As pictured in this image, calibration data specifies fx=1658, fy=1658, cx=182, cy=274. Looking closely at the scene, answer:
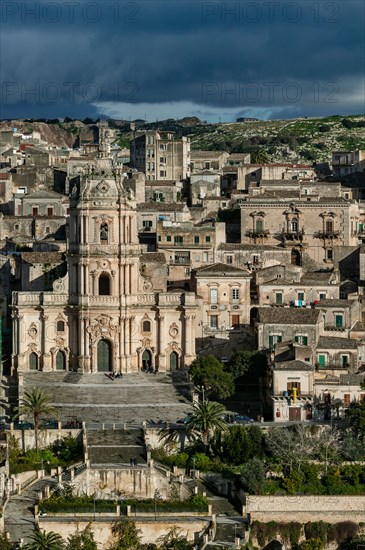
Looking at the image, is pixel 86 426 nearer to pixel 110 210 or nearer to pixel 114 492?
pixel 114 492

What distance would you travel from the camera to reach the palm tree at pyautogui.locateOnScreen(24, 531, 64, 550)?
68.9 meters

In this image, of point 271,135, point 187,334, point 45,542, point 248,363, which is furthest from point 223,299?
point 271,135

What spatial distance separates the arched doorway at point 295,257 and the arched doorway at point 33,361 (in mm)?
21816

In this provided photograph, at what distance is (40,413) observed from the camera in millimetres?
79750

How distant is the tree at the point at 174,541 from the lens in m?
71.0

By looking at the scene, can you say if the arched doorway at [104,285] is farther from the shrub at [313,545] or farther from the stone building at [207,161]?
the stone building at [207,161]

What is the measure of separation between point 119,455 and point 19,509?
5.98 m

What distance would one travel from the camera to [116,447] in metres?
77.4

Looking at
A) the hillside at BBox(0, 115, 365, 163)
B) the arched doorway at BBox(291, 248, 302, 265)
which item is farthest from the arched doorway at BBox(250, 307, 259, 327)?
the hillside at BBox(0, 115, 365, 163)

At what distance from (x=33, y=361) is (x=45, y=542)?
22808mm

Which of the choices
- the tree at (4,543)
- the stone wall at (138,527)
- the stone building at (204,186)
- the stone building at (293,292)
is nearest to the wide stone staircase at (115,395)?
the stone building at (293,292)

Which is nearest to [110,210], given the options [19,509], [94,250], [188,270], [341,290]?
[94,250]

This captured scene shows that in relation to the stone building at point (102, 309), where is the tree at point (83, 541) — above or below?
below

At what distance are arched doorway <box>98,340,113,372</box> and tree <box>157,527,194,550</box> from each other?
1998 centimetres
